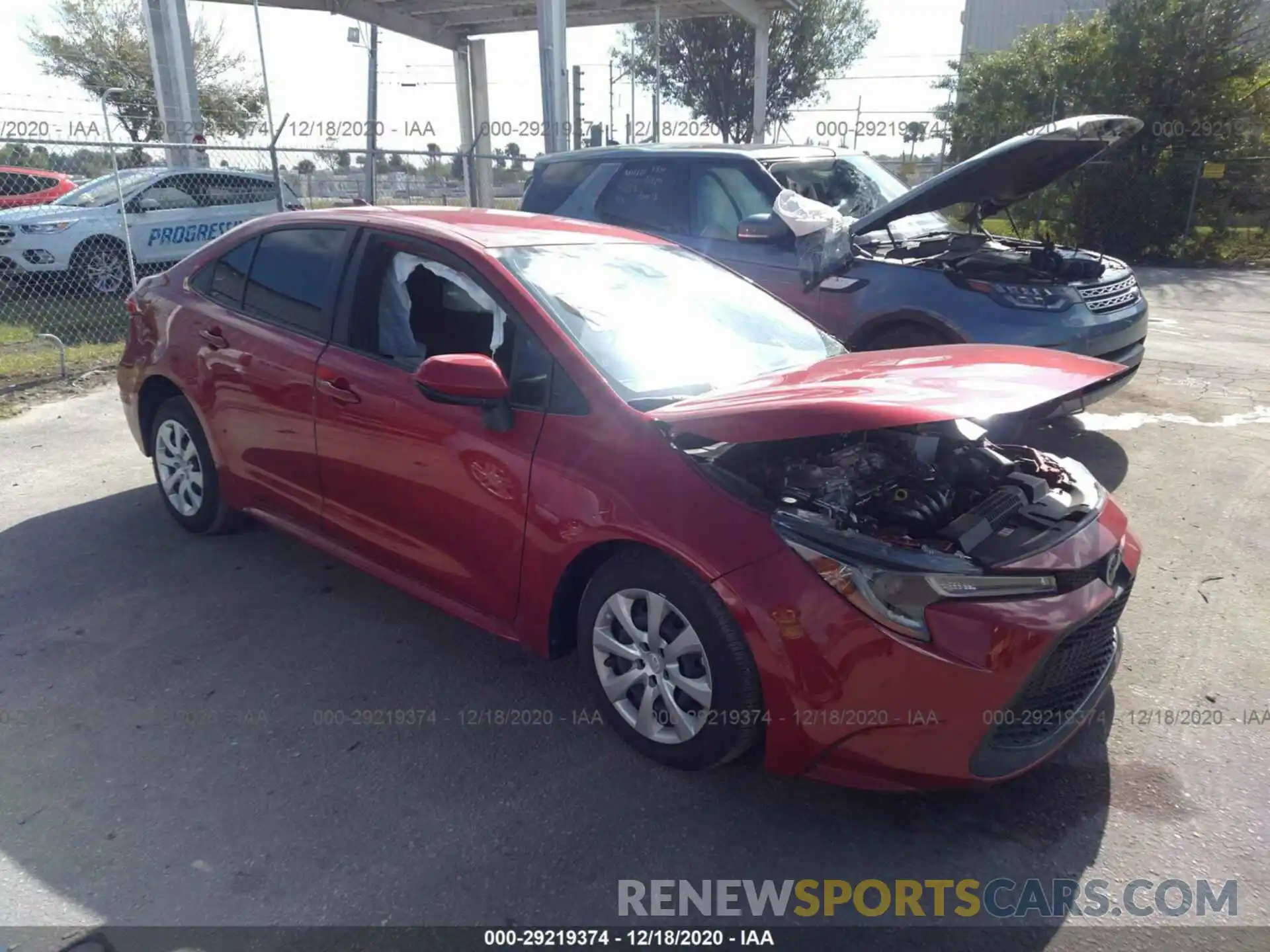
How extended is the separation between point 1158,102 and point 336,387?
19.1 m

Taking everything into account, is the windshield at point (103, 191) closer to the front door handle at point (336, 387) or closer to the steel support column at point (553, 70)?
the steel support column at point (553, 70)

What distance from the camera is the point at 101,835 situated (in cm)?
262

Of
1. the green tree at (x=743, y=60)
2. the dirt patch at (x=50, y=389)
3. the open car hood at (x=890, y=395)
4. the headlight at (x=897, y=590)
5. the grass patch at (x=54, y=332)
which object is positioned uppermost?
the green tree at (x=743, y=60)

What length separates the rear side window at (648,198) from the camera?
654cm

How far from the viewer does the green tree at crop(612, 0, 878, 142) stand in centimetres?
3231

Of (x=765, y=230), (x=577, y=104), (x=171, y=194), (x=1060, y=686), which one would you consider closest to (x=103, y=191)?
(x=171, y=194)

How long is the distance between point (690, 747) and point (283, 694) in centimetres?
158

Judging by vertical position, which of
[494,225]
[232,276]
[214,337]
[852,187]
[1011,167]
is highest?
[1011,167]

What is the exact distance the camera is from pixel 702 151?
6547 mm

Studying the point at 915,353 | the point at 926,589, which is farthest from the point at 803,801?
the point at 915,353

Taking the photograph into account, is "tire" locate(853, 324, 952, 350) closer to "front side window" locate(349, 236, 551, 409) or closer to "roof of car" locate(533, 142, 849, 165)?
"roof of car" locate(533, 142, 849, 165)

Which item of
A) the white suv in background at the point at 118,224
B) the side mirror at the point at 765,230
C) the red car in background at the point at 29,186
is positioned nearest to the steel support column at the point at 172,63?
the red car in background at the point at 29,186

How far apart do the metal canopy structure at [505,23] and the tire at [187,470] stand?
1049cm

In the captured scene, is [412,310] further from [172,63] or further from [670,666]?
[172,63]
